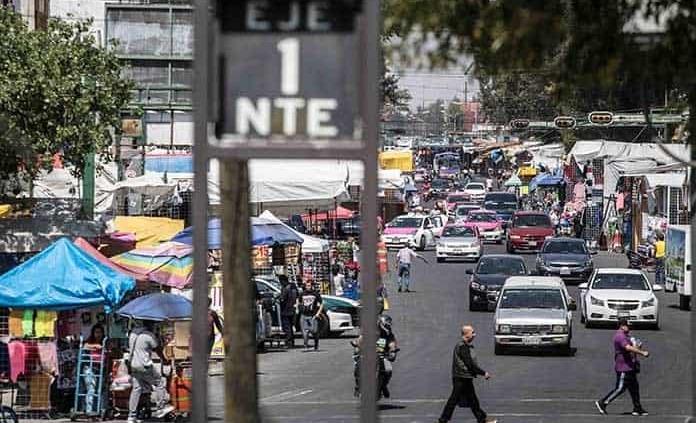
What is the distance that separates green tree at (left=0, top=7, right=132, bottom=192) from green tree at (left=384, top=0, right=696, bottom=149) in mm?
19542

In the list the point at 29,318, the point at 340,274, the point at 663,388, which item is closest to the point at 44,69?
the point at 29,318

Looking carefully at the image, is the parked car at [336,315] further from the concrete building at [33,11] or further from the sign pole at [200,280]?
the sign pole at [200,280]

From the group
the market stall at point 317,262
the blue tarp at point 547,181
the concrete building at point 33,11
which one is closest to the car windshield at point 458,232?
the concrete building at point 33,11

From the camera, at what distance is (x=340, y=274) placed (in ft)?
120

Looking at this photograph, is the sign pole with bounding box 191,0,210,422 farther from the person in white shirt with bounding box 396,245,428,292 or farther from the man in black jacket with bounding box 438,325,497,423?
the person in white shirt with bounding box 396,245,428,292

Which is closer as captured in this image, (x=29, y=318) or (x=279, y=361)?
(x=29, y=318)

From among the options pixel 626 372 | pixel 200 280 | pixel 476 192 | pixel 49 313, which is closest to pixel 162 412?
pixel 49 313

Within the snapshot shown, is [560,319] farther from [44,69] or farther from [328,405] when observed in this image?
[44,69]

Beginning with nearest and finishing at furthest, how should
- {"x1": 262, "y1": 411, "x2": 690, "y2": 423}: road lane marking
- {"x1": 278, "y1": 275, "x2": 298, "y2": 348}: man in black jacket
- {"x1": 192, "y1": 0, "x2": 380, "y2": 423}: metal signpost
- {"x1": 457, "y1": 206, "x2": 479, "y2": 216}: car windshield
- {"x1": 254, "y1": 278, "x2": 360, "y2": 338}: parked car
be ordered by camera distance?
{"x1": 192, "y1": 0, "x2": 380, "y2": 423}: metal signpost < {"x1": 262, "y1": 411, "x2": 690, "y2": 423}: road lane marking < {"x1": 278, "y1": 275, "x2": 298, "y2": 348}: man in black jacket < {"x1": 254, "y1": 278, "x2": 360, "y2": 338}: parked car < {"x1": 457, "y1": 206, "x2": 479, "y2": 216}: car windshield

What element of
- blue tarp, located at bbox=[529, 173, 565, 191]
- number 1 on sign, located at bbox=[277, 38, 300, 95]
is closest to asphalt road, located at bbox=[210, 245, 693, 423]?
number 1 on sign, located at bbox=[277, 38, 300, 95]

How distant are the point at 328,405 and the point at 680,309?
18111 millimetres

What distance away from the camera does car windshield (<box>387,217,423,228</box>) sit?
184ft

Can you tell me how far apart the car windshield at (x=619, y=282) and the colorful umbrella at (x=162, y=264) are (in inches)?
492

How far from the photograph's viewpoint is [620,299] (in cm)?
3281
